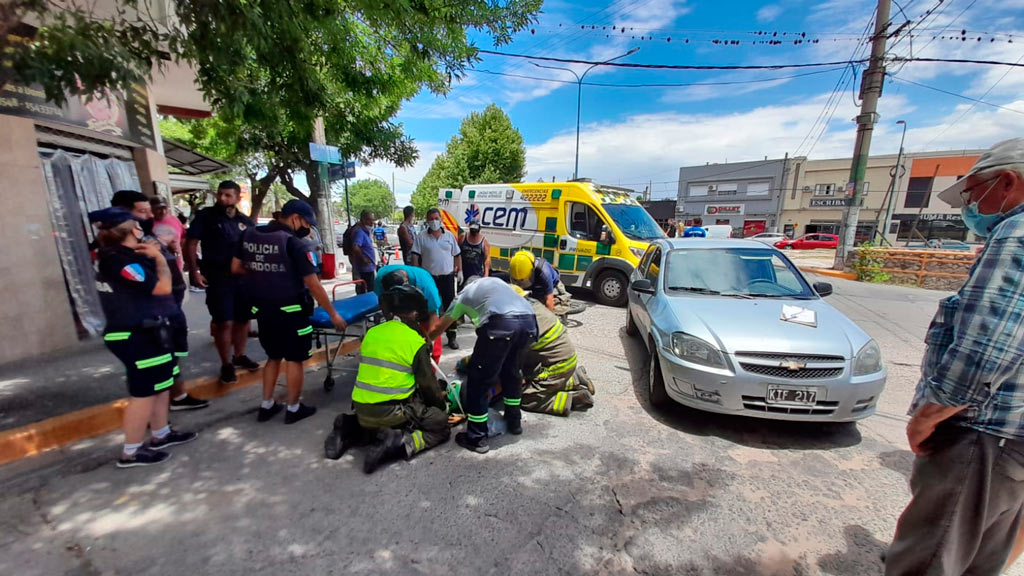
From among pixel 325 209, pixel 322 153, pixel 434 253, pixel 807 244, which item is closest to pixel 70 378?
pixel 434 253

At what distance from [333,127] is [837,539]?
309 inches

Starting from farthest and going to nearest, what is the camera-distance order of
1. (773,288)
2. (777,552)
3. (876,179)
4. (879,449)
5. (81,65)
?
(876,179) < (773,288) < (879,449) < (81,65) < (777,552)

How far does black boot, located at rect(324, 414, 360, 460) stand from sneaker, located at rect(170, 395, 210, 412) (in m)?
1.49

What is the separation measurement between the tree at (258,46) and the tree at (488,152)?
62.0ft

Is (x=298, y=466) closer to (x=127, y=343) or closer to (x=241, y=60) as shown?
(x=127, y=343)

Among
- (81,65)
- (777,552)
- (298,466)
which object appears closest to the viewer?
(777,552)

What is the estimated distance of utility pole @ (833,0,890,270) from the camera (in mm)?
10875

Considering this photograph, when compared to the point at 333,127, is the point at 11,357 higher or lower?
lower

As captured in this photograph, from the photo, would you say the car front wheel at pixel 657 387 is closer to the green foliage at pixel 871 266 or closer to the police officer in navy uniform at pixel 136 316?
the police officer in navy uniform at pixel 136 316

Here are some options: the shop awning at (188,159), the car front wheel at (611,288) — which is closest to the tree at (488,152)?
the shop awning at (188,159)

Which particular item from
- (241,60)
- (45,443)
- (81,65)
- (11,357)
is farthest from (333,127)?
(45,443)

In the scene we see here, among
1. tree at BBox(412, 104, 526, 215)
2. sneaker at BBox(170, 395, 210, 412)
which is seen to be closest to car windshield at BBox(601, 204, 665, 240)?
sneaker at BBox(170, 395, 210, 412)

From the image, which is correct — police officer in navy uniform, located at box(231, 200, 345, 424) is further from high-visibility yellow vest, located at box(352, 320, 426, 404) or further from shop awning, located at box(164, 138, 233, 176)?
shop awning, located at box(164, 138, 233, 176)

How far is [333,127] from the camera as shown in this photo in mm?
6805
